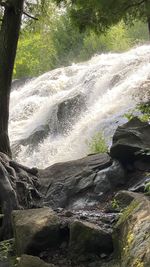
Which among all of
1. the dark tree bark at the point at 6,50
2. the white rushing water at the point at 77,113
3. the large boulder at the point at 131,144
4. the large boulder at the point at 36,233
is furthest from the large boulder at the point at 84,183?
the white rushing water at the point at 77,113

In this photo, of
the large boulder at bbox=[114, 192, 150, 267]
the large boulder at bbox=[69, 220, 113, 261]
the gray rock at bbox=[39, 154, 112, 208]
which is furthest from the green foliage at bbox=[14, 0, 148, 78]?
the large boulder at bbox=[114, 192, 150, 267]

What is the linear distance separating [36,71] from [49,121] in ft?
122

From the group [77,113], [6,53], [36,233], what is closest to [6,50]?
[6,53]

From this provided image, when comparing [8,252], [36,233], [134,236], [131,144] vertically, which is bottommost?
[8,252]

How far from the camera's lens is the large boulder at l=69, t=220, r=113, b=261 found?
19.1ft

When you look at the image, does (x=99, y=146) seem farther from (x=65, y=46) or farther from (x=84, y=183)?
(x=65, y=46)

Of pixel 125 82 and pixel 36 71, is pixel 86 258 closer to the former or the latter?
pixel 125 82

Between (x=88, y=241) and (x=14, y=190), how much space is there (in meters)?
2.45

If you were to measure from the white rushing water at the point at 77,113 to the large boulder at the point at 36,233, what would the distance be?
284 inches

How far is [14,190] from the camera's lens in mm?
7938

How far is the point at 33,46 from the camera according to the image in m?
55.8

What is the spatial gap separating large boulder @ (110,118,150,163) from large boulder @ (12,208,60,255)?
8.71 ft

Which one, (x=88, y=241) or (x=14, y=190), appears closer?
(x=88, y=241)

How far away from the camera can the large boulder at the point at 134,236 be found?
4195 mm
